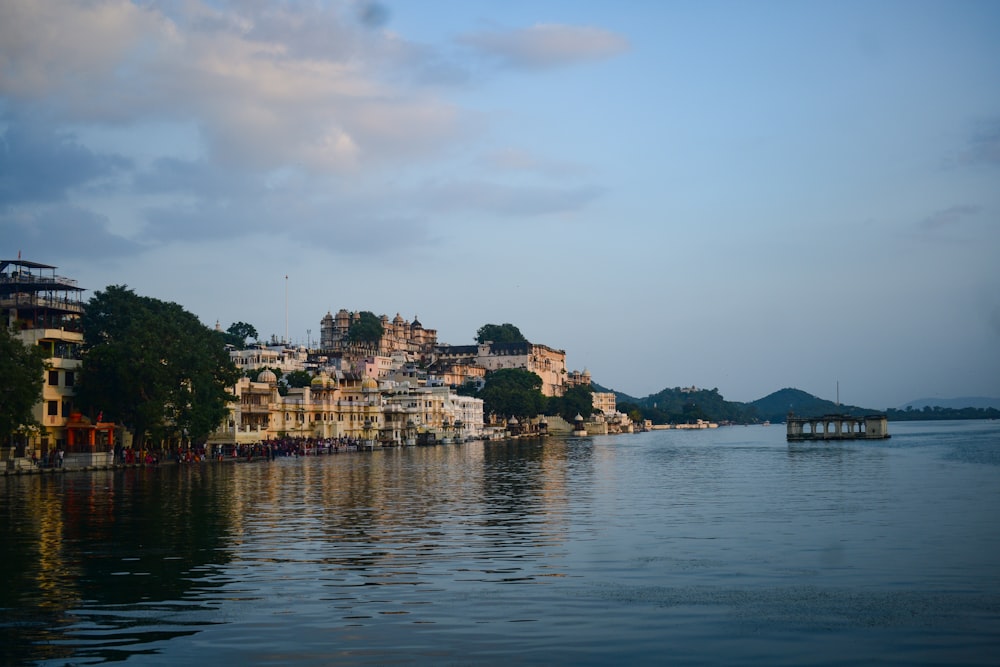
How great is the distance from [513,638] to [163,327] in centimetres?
8419

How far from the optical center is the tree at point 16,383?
72250 mm

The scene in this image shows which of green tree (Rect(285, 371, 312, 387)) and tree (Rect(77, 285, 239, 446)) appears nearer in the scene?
tree (Rect(77, 285, 239, 446))

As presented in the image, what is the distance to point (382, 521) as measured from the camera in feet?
137

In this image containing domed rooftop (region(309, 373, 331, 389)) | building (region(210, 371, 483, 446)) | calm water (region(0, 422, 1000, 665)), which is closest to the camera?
calm water (region(0, 422, 1000, 665))

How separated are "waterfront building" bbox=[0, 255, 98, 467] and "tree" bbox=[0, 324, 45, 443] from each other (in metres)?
3.19

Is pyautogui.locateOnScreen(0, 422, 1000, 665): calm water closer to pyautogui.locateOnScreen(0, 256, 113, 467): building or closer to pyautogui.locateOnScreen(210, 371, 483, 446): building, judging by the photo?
pyautogui.locateOnScreen(0, 256, 113, 467): building

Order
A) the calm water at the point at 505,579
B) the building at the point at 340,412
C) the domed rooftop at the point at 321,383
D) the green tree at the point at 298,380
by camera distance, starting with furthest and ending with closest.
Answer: the green tree at the point at 298,380 → the domed rooftop at the point at 321,383 → the building at the point at 340,412 → the calm water at the point at 505,579

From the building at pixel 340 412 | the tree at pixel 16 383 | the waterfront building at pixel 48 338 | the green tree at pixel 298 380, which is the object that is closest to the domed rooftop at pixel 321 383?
the building at pixel 340 412

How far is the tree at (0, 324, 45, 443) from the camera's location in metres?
72.2

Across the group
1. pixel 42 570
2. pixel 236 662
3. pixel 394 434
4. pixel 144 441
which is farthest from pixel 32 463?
pixel 394 434

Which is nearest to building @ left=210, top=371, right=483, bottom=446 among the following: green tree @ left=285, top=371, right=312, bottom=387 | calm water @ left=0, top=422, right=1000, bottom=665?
green tree @ left=285, top=371, right=312, bottom=387

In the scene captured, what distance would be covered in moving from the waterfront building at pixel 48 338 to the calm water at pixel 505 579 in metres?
33.2

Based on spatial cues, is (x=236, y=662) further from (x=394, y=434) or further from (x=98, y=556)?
(x=394, y=434)

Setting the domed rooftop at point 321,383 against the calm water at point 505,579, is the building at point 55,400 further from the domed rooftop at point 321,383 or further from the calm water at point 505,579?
the domed rooftop at point 321,383
